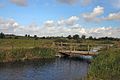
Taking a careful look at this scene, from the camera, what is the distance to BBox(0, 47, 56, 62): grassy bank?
4300 cm

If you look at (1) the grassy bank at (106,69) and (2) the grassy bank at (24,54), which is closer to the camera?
(1) the grassy bank at (106,69)

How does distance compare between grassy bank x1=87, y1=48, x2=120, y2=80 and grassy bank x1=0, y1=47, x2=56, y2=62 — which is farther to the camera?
grassy bank x1=0, y1=47, x2=56, y2=62

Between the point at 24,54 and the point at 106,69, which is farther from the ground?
the point at 24,54

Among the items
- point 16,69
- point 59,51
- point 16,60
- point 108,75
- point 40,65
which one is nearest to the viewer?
point 108,75

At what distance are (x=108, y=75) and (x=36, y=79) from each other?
9084 mm

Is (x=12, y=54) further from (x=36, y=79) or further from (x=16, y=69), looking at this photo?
(x=36, y=79)

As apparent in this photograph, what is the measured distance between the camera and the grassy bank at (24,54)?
141 feet

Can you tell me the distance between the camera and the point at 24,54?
46.5 metres

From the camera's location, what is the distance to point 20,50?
4594 centimetres

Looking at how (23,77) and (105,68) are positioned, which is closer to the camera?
(105,68)

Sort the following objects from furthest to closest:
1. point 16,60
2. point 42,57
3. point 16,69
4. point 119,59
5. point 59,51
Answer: point 59,51, point 42,57, point 16,60, point 16,69, point 119,59

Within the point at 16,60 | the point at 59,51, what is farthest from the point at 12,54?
the point at 59,51

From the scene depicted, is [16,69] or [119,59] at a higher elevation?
[119,59]

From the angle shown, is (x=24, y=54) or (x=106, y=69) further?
(x=24, y=54)
